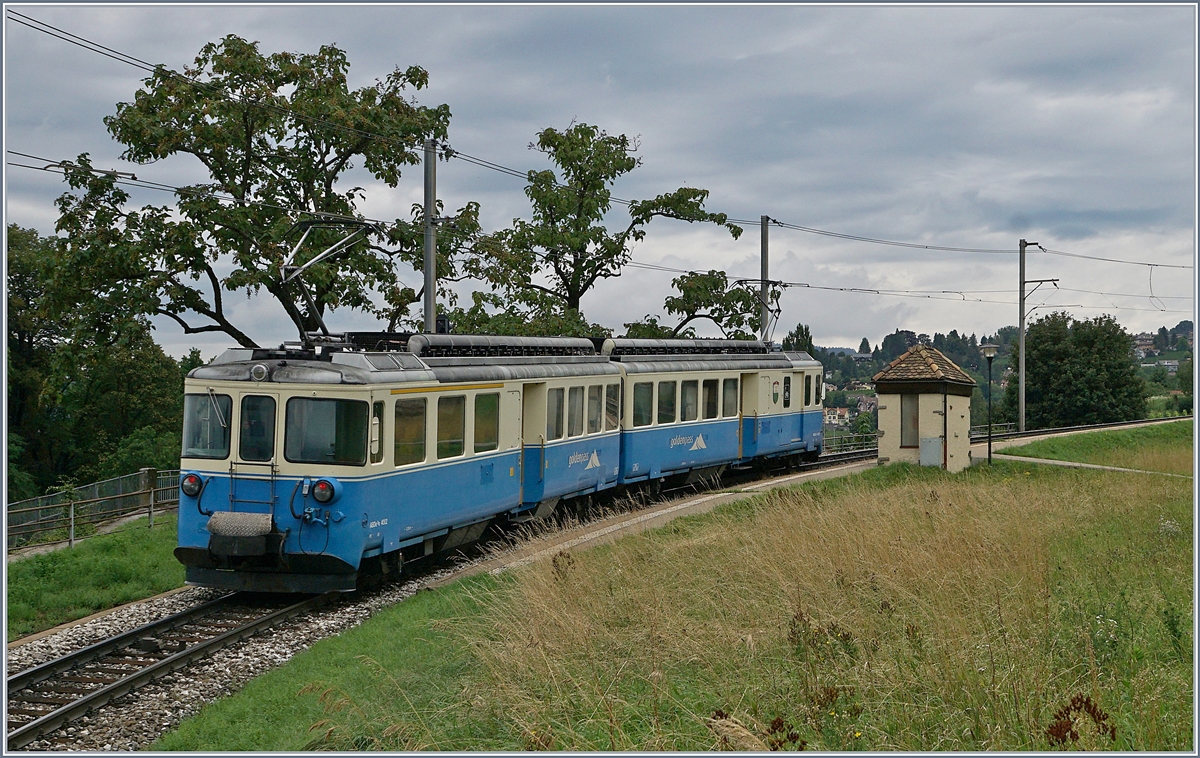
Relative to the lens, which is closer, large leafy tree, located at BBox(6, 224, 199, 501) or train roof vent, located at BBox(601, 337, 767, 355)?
train roof vent, located at BBox(601, 337, 767, 355)

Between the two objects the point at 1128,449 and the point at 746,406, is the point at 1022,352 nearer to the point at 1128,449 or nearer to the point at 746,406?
the point at 1128,449

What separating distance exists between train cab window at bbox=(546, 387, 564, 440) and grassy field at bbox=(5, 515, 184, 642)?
222 inches

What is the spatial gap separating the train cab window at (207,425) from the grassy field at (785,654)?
112 inches

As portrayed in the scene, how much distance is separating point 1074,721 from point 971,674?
844 millimetres

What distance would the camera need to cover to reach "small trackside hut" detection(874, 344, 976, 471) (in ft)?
83.2

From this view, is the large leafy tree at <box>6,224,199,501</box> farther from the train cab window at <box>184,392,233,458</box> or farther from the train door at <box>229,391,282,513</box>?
the train door at <box>229,391,282,513</box>

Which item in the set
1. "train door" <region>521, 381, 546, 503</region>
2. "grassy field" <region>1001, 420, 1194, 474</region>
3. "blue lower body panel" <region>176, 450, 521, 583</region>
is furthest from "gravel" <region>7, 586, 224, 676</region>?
"grassy field" <region>1001, 420, 1194, 474</region>

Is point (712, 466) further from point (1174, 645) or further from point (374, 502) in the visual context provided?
point (1174, 645)

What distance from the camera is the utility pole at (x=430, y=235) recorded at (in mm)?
18953

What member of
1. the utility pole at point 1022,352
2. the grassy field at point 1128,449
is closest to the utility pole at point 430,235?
the grassy field at point 1128,449

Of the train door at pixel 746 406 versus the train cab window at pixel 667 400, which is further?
the train door at pixel 746 406

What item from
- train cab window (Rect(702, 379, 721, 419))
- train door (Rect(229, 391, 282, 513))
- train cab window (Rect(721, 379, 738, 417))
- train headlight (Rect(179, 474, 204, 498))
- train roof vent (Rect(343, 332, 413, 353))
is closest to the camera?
train door (Rect(229, 391, 282, 513))

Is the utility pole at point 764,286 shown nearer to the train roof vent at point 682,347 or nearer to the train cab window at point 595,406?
the train roof vent at point 682,347

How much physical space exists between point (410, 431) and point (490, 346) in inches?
123
